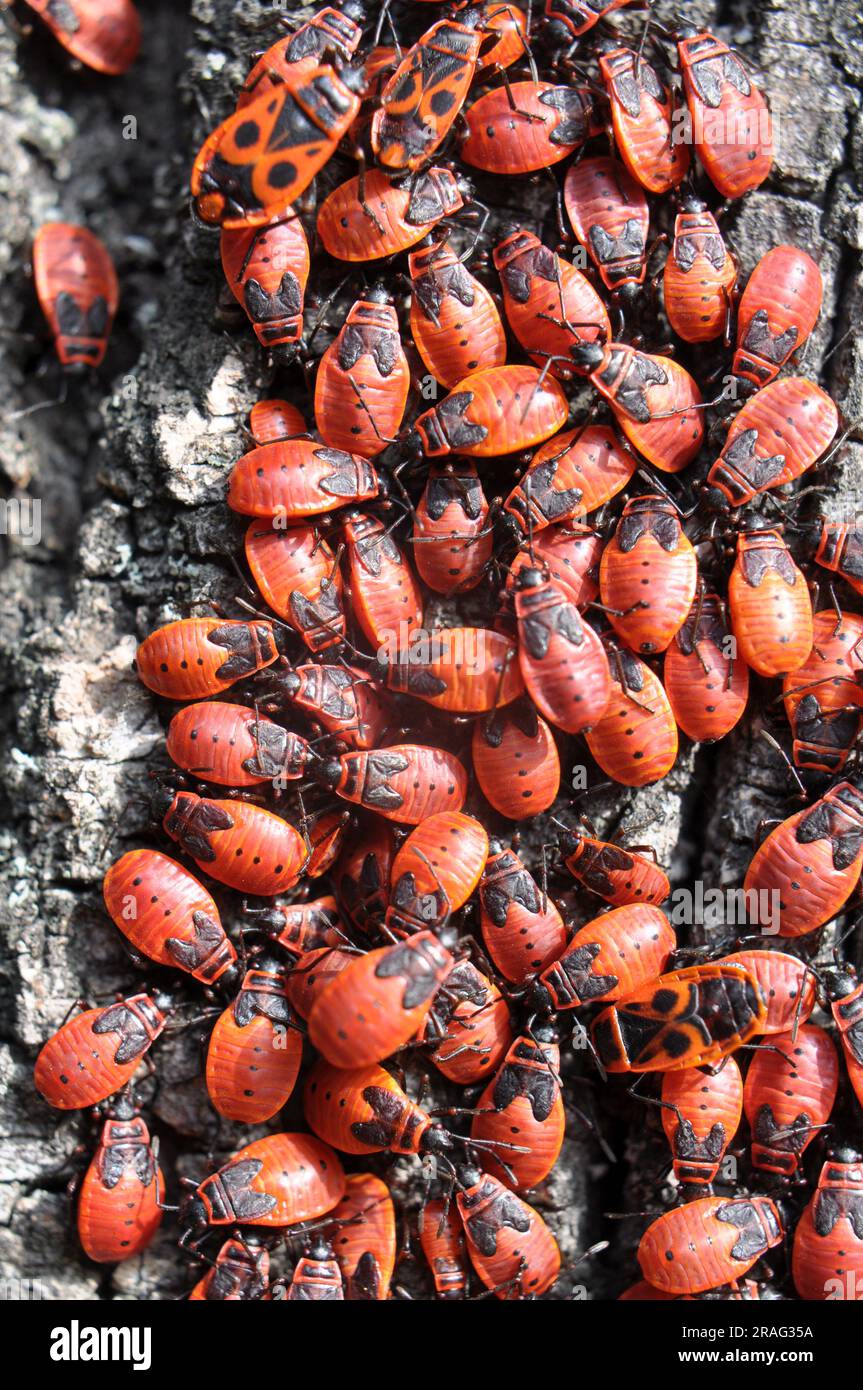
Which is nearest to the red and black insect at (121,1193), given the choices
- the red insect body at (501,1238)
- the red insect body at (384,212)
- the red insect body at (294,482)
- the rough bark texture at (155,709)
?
the rough bark texture at (155,709)

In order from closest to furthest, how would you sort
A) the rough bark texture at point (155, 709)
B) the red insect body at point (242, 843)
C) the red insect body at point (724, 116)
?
1. the red insect body at point (242, 843)
2. the red insect body at point (724, 116)
3. the rough bark texture at point (155, 709)

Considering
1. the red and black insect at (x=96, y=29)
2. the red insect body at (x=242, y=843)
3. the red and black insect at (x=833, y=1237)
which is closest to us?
the red and black insect at (x=833, y=1237)

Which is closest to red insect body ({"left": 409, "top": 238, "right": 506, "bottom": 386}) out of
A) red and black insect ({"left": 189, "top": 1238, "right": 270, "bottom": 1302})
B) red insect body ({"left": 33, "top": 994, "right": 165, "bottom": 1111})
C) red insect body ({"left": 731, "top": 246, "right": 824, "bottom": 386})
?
red insect body ({"left": 731, "top": 246, "right": 824, "bottom": 386})

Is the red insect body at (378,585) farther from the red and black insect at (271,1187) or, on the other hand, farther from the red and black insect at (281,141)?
the red and black insect at (271,1187)

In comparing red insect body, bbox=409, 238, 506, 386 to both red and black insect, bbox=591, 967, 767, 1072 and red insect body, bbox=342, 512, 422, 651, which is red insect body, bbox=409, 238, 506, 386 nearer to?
red insect body, bbox=342, 512, 422, 651

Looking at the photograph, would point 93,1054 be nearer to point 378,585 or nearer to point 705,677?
point 378,585

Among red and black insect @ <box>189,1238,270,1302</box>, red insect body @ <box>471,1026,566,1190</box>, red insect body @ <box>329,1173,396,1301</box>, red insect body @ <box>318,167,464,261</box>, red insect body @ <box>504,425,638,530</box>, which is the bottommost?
red and black insect @ <box>189,1238,270,1302</box>
